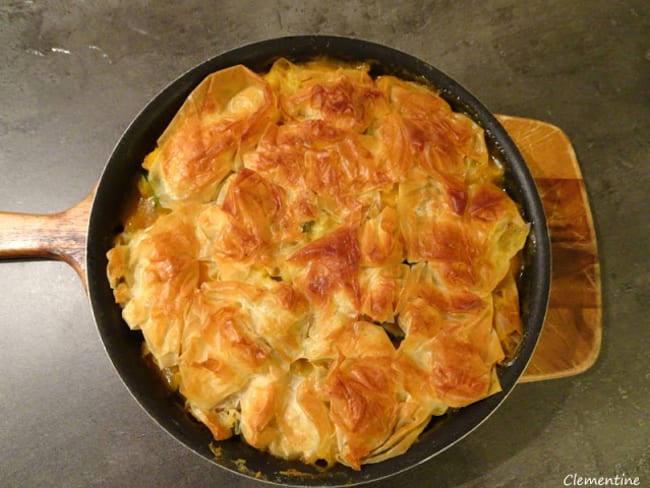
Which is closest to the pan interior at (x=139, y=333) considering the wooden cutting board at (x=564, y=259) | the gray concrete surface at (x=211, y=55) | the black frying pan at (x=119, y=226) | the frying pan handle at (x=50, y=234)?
the black frying pan at (x=119, y=226)

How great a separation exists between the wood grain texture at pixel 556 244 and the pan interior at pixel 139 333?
0.32 meters

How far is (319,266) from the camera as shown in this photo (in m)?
1.87

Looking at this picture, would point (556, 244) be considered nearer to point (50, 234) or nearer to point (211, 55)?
point (211, 55)

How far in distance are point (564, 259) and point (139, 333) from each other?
6.32 ft

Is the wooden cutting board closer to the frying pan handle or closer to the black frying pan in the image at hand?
the black frying pan

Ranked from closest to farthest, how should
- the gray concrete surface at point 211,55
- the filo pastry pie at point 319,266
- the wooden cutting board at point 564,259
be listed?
1. the filo pastry pie at point 319,266
2. the wooden cutting board at point 564,259
3. the gray concrete surface at point 211,55

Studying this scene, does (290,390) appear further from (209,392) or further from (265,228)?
(265,228)

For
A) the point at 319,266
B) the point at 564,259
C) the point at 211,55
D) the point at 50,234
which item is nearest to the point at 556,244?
the point at 564,259

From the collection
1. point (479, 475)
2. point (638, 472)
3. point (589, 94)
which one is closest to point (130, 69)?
point (589, 94)

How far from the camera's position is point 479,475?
260 centimetres

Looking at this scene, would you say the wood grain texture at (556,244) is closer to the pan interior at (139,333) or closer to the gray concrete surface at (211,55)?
the pan interior at (139,333)

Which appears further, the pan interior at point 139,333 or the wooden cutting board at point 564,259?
the wooden cutting board at point 564,259

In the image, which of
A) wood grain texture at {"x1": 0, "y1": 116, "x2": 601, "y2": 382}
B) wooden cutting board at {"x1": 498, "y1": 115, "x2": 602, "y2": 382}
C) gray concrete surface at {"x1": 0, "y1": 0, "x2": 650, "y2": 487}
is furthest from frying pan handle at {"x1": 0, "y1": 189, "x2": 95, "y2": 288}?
wooden cutting board at {"x1": 498, "y1": 115, "x2": 602, "y2": 382}

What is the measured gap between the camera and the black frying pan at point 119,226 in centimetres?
185
